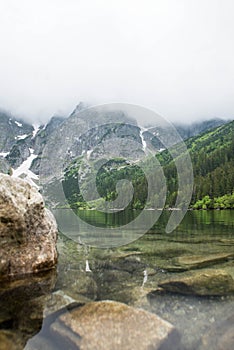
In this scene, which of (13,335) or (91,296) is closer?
(13,335)

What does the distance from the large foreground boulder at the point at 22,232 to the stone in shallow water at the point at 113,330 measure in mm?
5082

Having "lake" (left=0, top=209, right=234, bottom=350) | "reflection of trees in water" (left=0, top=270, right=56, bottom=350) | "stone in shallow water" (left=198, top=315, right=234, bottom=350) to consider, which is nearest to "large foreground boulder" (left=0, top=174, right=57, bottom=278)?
"reflection of trees in water" (left=0, top=270, right=56, bottom=350)

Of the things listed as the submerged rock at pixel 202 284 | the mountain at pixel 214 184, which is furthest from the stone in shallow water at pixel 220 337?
the mountain at pixel 214 184

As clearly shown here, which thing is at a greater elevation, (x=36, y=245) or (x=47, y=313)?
(x=36, y=245)

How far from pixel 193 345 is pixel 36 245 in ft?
28.5

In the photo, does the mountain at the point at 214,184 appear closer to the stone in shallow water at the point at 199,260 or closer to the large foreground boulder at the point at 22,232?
the stone in shallow water at the point at 199,260

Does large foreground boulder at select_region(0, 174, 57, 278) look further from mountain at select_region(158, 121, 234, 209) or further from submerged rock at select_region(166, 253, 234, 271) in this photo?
mountain at select_region(158, 121, 234, 209)

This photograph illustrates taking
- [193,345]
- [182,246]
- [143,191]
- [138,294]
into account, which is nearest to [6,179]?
[138,294]

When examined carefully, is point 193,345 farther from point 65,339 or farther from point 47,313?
point 47,313

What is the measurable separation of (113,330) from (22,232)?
706 centimetres

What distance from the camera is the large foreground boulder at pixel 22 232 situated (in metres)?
12.3

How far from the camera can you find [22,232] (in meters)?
12.8

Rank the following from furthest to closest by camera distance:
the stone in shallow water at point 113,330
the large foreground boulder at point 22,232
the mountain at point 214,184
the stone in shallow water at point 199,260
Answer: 1. the mountain at point 214,184
2. the stone in shallow water at point 199,260
3. the large foreground boulder at point 22,232
4. the stone in shallow water at point 113,330

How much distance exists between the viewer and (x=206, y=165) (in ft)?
561
